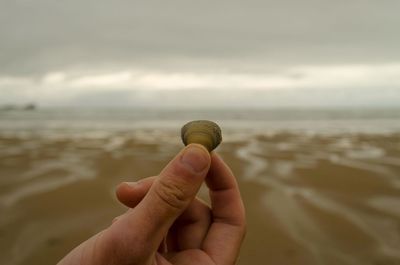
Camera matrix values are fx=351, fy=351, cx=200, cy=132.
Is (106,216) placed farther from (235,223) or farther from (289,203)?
(235,223)

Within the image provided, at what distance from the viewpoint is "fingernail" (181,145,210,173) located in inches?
45.7

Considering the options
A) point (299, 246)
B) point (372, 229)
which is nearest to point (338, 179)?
point (372, 229)

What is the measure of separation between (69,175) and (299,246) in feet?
12.0

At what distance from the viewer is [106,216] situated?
12.2ft

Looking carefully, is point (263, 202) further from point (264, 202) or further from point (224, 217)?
point (224, 217)

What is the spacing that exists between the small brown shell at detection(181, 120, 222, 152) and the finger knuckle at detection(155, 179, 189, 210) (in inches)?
9.2

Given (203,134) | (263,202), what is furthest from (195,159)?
(263,202)

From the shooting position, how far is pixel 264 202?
13.5ft

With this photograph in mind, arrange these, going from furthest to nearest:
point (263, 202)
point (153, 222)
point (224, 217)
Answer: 1. point (263, 202)
2. point (224, 217)
3. point (153, 222)

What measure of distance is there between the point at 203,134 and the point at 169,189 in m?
0.31

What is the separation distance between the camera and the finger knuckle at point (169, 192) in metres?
1.17

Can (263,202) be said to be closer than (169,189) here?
No

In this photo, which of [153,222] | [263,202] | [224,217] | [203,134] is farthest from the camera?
[263,202]

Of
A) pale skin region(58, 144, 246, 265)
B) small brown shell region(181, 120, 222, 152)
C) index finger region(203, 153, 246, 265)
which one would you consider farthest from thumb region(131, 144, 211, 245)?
index finger region(203, 153, 246, 265)
